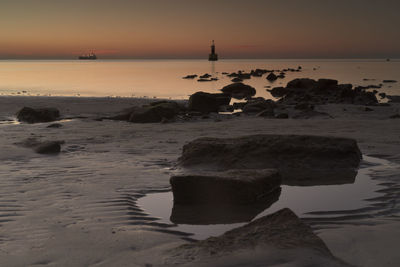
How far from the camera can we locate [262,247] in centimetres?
336

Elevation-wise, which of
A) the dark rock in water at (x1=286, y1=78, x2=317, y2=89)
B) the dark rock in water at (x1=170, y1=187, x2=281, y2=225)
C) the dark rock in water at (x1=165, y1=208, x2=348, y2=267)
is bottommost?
the dark rock in water at (x1=170, y1=187, x2=281, y2=225)

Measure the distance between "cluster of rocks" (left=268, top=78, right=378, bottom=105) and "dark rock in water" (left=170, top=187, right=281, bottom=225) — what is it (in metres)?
16.0

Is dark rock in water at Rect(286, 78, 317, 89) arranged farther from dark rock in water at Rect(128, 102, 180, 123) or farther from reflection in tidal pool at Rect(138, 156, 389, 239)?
reflection in tidal pool at Rect(138, 156, 389, 239)

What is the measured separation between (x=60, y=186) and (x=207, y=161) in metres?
2.28

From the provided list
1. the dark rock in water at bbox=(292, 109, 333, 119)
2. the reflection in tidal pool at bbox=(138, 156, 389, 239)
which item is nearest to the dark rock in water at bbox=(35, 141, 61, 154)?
the reflection in tidal pool at bbox=(138, 156, 389, 239)

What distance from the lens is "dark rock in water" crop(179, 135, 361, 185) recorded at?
6914 mm

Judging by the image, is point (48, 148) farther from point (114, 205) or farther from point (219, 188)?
point (219, 188)

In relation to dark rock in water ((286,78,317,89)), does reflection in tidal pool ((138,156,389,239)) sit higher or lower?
lower

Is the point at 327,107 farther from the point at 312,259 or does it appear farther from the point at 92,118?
the point at 312,259

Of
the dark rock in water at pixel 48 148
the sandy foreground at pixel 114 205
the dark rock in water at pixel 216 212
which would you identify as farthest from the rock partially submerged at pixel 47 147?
the dark rock in water at pixel 216 212

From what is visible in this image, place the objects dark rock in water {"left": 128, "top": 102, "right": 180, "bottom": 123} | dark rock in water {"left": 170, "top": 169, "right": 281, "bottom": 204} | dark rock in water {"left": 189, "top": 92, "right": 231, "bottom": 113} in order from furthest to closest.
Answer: dark rock in water {"left": 189, "top": 92, "right": 231, "bottom": 113} < dark rock in water {"left": 128, "top": 102, "right": 180, "bottom": 123} < dark rock in water {"left": 170, "top": 169, "right": 281, "bottom": 204}

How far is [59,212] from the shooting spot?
4844 millimetres

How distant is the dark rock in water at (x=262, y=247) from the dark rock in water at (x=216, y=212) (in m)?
0.93

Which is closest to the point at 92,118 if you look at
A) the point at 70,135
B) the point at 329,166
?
the point at 70,135
